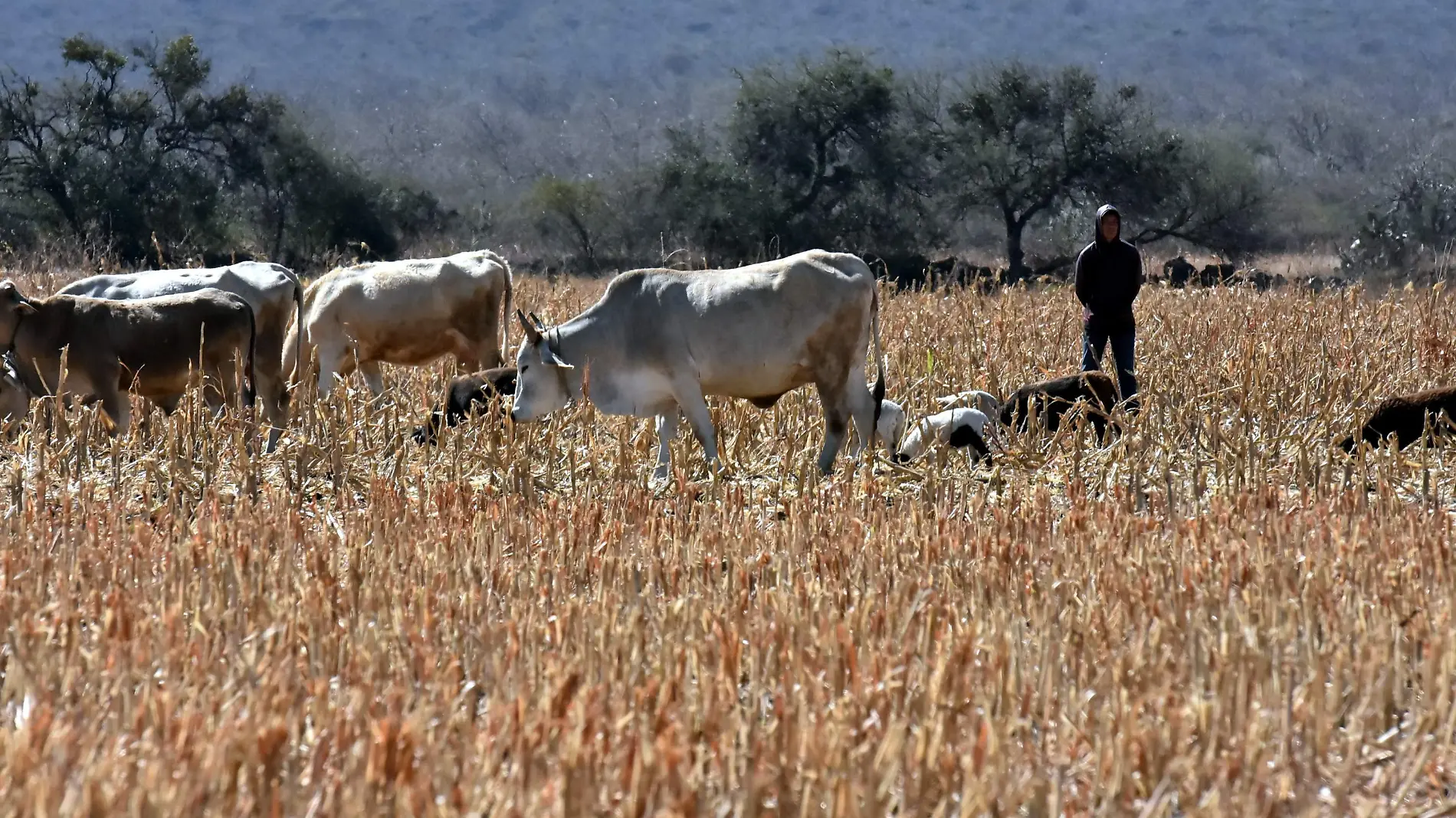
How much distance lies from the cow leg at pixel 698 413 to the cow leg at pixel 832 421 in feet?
2.03

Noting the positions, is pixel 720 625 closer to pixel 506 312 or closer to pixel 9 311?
pixel 9 311

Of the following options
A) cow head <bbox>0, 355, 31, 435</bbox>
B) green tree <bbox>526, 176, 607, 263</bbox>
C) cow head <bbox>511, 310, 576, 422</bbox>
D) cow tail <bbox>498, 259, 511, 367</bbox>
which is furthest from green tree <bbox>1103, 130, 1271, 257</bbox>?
cow head <bbox>0, 355, 31, 435</bbox>

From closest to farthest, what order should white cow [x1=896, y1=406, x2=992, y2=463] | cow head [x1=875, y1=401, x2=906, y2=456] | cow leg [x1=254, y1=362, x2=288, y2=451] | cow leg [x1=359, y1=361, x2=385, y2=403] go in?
1. white cow [x1=896, y1=406, x2=992, y2=463]
2. cow head [x1=875, y1=401, x2=906, y2=456]
3. cow leg [x1=254, y1=362, x2=288, y2=451]
4. cow leg [x1=359, y1=361, x2=385, y2=403]

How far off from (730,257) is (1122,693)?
109 feet

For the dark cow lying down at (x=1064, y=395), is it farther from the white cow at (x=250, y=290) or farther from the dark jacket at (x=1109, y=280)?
the white cow at (x=250, y=290)

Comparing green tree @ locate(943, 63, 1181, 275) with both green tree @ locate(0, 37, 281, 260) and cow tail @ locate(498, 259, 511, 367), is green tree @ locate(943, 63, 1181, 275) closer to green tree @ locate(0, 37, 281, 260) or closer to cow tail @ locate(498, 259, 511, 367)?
green tree @ locate(0, 37, 281, 260)

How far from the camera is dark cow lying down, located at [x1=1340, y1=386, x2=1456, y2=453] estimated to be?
8375 millimetres

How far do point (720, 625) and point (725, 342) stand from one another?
4.27 meters

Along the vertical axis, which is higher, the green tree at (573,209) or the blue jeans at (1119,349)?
the blue jeans at (1119,349)

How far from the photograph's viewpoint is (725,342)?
8.68 metres

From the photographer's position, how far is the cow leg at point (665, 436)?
28.7 feet

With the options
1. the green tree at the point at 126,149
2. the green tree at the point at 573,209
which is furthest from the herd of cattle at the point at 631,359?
the green tree at the point at 573,209

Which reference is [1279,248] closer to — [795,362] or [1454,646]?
[795,362]

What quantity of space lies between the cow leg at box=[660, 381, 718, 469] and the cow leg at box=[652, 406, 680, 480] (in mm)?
192
